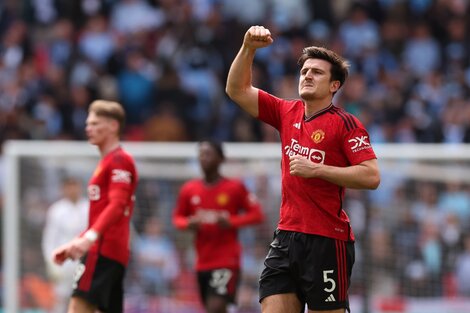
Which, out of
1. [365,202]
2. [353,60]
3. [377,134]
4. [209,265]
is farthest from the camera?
[353,60]

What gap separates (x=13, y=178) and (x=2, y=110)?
4298mm

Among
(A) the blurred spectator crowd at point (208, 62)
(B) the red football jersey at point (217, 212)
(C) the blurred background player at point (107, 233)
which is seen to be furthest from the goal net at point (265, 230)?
(C) the blurred background player at point (107, 233)

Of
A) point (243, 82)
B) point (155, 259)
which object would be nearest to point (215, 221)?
point (155, 259)

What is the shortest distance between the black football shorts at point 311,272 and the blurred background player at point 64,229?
5.77 meters

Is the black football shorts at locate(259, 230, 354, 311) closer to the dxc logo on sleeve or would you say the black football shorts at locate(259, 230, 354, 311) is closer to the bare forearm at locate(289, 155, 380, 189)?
the bare forearm at locate(289, 155, 380, 189)

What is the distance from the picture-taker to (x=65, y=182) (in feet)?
44.7

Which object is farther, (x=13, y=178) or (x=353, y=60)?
(x=353, y=60)

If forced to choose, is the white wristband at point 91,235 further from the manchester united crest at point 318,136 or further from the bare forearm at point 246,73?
the manchester united crest at point 318,136

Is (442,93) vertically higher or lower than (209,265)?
higher

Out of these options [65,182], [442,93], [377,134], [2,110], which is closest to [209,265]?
[65,182]

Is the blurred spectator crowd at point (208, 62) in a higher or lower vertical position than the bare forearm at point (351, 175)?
higher

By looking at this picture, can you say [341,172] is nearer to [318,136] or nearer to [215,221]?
[318,136]

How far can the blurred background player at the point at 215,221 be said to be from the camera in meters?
11.1

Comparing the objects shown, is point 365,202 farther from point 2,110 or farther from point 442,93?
point 2,110
